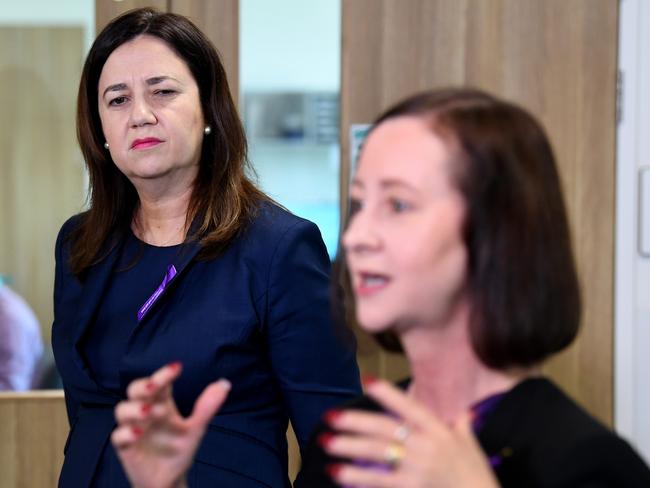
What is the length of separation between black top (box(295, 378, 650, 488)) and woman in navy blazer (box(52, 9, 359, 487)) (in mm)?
823

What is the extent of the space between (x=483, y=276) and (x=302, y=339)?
840 mm

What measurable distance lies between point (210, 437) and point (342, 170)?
1065mm

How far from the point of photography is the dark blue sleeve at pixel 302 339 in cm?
178

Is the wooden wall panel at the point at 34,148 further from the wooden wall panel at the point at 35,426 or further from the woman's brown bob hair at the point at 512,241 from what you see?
the woman's brown bob hair at the point at 512,241

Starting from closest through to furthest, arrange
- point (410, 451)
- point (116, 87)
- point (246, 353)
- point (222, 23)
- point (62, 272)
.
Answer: point (410, 451) → point (246, 353) → point (116, 87) → point (62, 272) → point (222, 23)

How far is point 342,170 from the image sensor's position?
2654 millimetres

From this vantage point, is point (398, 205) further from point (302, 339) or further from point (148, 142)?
point (148, 142)

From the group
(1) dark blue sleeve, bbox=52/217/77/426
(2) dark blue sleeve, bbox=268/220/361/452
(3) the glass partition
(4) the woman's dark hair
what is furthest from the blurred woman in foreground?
(3) the glass partition

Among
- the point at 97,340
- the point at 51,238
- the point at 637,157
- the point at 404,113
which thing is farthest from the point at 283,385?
the point at 637,157

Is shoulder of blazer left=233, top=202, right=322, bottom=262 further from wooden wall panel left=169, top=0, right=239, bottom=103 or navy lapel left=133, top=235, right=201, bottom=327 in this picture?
wooden wall panel left=169, top=0, right=239, bottom=103

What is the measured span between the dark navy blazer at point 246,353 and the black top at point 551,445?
802mm

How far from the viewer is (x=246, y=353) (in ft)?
5.82

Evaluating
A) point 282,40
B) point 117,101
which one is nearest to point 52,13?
point 282,40

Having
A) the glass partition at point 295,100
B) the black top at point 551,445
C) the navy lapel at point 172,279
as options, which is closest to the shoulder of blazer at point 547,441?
the black top at point 551,445
